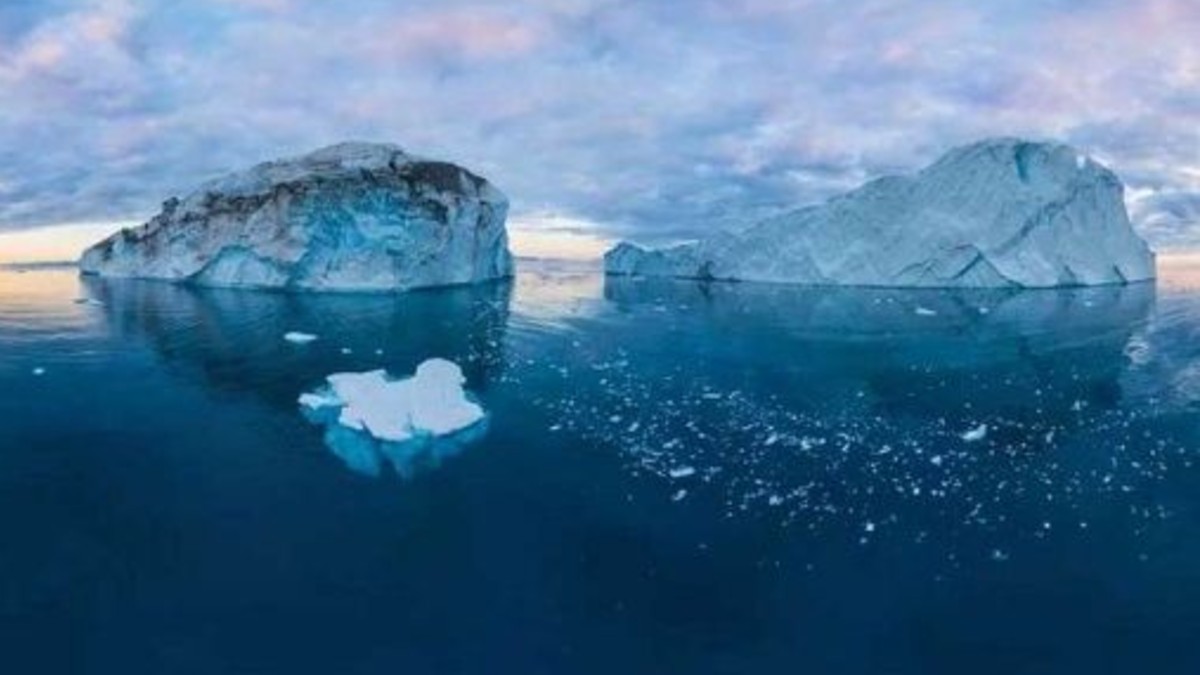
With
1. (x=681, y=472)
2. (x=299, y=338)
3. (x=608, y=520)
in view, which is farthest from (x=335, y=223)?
(x=608, y=520)

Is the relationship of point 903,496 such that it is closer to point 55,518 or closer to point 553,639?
point 553,639

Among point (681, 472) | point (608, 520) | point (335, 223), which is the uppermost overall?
point (335, 223)

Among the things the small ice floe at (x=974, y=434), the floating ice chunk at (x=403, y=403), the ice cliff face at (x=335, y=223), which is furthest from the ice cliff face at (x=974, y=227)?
the floating ice chunk at (x=403, y=403)

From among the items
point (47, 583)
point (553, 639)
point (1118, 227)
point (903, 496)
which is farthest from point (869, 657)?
point (1118, 227)

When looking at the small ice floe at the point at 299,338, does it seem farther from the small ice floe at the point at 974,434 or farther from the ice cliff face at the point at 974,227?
the ice cliff face at the point at 974,227

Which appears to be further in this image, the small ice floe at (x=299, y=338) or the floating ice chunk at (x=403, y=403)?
the small ice floe at (x=299, y=338)

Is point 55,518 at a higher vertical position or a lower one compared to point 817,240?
lower

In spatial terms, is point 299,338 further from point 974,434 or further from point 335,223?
point 335,223
